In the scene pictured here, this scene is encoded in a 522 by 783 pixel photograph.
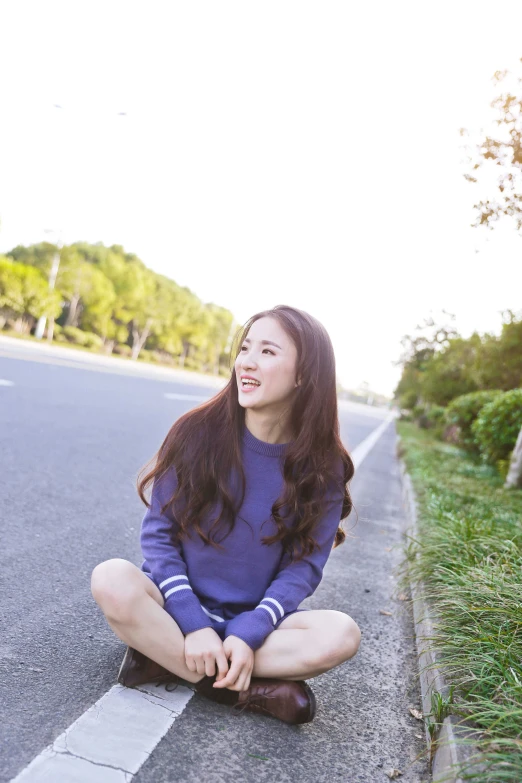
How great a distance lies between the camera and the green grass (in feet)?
6.97

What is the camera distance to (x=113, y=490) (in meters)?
5.46

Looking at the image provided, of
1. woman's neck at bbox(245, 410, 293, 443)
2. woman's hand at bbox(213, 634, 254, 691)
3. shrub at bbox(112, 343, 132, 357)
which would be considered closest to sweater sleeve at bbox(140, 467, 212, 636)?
woman's hand at bbox(213, 634, 254, 691)

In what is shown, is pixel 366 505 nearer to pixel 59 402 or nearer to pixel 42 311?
pixel 59 402

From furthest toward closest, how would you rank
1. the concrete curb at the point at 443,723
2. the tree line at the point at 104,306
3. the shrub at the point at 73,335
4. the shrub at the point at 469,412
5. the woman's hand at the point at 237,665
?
the shrub at the point at 73,335 → the tree line at the point at 104,306 → the shrub at the point at 469,412 → the woman's hand at the point at 237,665 → the concrete curb at the point at 443,723

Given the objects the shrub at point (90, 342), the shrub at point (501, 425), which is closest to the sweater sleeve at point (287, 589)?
the shrub at point (501, 425)

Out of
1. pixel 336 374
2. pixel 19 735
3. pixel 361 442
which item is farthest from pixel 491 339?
pixel 19 735

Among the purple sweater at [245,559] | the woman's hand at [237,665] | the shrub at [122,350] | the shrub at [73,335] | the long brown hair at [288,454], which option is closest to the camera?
the woman's hand at [237,665]

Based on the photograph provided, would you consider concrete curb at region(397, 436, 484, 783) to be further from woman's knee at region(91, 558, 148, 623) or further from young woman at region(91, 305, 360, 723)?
woman's knee at region(91, 558, 148, 623)

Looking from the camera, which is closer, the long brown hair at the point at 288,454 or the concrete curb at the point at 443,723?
the concrete curb at the point at 443,723

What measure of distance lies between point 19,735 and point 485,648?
5.70 ft

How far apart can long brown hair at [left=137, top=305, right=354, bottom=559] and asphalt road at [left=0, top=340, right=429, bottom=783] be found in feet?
A: 1.98

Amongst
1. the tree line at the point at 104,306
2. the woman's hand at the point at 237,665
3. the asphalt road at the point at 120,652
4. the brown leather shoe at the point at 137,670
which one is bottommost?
the asphalt road at the point at 120,652

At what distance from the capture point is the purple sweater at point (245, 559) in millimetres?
2600

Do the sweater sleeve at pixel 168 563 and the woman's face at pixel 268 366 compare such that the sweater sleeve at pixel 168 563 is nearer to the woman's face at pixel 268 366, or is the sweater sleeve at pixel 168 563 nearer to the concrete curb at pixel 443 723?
the woman's face at pixel 268 366
